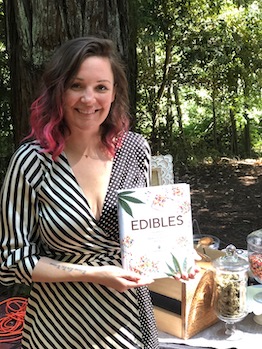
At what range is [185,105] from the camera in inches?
295

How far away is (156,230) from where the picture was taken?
133cm

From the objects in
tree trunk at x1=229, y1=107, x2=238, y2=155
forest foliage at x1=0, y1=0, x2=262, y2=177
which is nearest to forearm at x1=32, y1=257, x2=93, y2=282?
forest foliage at x1=0, y1=0, x2=262, y2=177

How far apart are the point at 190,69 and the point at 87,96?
5.01 metres

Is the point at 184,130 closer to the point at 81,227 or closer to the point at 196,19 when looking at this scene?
the point at 196,19

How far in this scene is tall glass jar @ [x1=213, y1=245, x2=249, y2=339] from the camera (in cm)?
160

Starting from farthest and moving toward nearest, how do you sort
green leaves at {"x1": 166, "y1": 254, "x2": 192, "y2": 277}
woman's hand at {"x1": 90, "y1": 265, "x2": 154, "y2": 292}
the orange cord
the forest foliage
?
the forest foliage → the orange cord → green leaves at {"x1": 166, "y1": 254, "x2": 192, "y2": 277} → woman's hand at {"x1": 90, "y1": 265, "x2": 154, "y2": 292}

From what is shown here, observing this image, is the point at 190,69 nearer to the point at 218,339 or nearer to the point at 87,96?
the point at 218,339

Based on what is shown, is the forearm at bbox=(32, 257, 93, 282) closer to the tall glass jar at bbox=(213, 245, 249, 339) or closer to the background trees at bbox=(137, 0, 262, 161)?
the tall glass jar at bbox=(213, 245, 249, 339)

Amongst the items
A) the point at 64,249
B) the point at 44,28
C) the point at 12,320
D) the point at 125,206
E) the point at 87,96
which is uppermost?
the point at 44,28

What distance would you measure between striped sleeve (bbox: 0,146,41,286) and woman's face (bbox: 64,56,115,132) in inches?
5.5

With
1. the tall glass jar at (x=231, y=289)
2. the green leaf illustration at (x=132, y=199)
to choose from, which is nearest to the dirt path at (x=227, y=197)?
the tall glass jar at (x=231, y=289)

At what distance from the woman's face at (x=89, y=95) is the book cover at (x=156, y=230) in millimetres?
208

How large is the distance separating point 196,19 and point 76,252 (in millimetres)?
4853

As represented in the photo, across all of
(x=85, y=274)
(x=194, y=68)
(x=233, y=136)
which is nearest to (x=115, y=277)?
(x=85, y=274)
